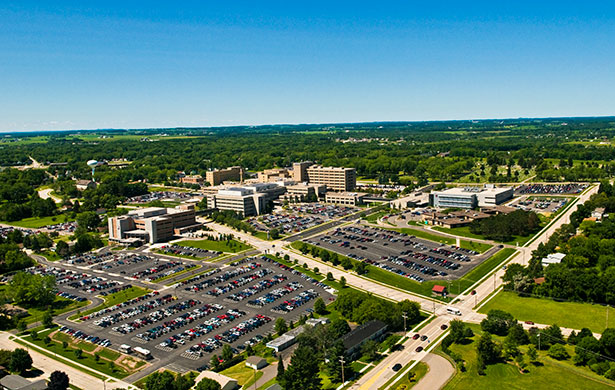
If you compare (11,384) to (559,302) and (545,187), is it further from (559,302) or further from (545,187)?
(545,187)

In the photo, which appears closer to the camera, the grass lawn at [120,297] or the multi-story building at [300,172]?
the grass lawn at [120,297]

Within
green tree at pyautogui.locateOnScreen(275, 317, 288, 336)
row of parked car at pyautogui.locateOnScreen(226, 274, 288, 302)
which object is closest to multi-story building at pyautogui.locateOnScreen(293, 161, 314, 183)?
row of parked car at pyautogui.locateOnScreen(226, 274, 288, 302)

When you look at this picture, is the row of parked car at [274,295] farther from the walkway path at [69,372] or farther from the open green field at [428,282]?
the walkway path at [69,372]

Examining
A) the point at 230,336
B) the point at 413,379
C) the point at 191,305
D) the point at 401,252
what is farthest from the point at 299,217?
the point at 413,379

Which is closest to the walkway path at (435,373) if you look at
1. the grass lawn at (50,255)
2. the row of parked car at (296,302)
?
the row of parked car at (296,302)

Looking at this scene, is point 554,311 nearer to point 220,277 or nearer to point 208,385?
point 208,385

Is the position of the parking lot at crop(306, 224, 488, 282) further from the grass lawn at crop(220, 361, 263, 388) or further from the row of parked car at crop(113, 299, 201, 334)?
the grass lawn at crop(220, 361, 263, 388)
